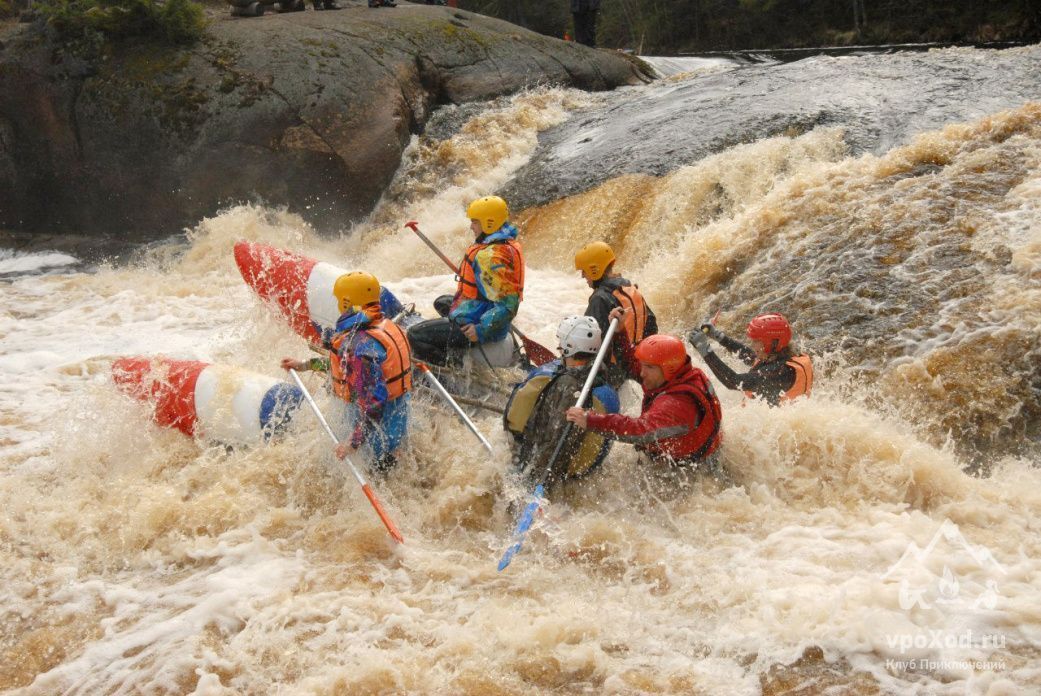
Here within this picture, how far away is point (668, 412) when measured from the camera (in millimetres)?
4488

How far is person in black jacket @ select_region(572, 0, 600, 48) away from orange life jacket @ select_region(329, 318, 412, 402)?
42.8 feet

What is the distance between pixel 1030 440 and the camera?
211 inches

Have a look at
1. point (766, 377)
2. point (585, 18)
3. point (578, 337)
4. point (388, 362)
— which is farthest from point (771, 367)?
point (585, 18)

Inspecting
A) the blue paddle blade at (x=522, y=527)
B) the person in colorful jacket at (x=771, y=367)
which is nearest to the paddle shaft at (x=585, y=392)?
the blue paddle blade at (x=522, y=527)

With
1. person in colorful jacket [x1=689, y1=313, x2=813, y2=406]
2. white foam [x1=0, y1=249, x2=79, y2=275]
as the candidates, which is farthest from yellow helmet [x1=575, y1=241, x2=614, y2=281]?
white foam [x1=0, y1=249, x2=79, y2=275]

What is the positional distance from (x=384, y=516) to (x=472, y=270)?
2.00m

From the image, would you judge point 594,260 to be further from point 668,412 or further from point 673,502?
point 673,502

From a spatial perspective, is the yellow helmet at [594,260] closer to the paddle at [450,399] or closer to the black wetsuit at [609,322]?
the black wetsuit at [609,322]

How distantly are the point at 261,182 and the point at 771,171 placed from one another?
687 cm

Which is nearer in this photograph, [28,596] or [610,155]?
[28,596]

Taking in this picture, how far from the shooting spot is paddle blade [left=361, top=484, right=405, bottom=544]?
4824 mm

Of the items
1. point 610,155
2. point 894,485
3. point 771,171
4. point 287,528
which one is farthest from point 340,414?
point 610,155

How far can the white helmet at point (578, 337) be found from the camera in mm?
4797

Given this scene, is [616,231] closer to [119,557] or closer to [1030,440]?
[1030,440]
